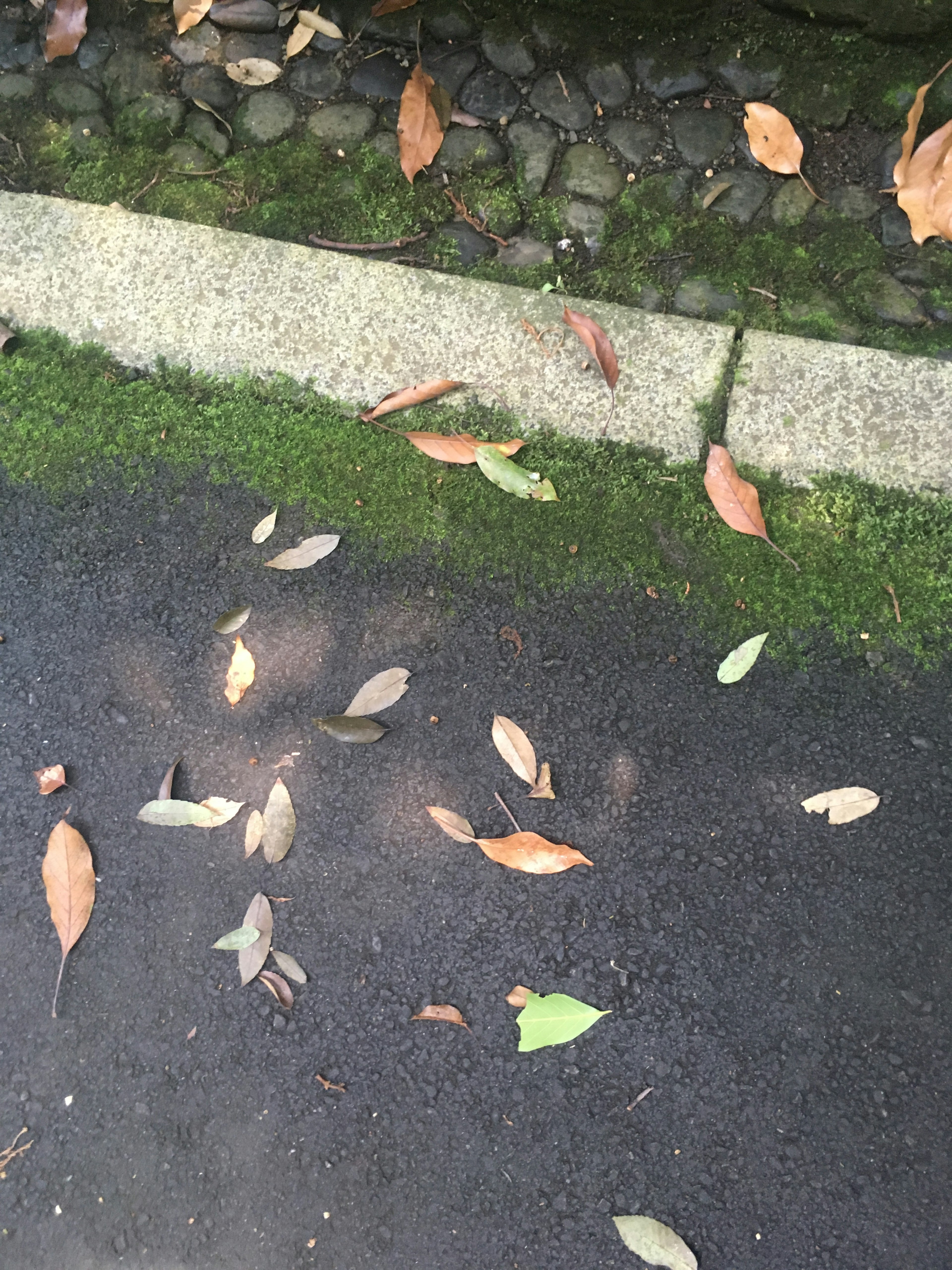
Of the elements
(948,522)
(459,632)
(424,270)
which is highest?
(424,270)

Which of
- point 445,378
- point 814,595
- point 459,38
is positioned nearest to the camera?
point 814,595

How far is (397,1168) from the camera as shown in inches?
68.2

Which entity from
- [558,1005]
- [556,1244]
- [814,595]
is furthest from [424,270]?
[556,1244]

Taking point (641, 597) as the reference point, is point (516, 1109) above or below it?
below

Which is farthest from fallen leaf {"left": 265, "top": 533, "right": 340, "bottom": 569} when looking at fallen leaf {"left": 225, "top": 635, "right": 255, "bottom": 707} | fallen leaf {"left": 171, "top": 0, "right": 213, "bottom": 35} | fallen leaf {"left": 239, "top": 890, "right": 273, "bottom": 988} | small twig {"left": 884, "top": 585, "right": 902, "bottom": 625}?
fallen leaf {"left": 171, "top": 0, "right": 213, "bottom": 35}

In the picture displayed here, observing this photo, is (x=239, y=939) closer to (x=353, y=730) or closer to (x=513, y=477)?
(x=353, y=730)

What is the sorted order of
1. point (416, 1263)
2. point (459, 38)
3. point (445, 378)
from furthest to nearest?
point (459, 38), point (445, 378), point (416, 1263)

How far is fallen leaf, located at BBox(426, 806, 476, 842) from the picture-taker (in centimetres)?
189

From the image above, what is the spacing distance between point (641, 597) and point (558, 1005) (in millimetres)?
961

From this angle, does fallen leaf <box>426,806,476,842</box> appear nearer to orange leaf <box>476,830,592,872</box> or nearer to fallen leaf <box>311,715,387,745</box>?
orange leaf <box>476,830,592,872</box>

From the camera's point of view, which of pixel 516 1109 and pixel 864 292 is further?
pixel 864 292

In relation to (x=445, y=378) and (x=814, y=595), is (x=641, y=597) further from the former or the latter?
(x=445, y=378)

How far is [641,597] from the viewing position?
2.00 meters

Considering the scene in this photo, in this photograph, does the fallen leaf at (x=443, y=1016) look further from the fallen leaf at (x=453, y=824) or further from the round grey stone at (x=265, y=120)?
the round grey stone at (x=265, y=120)
